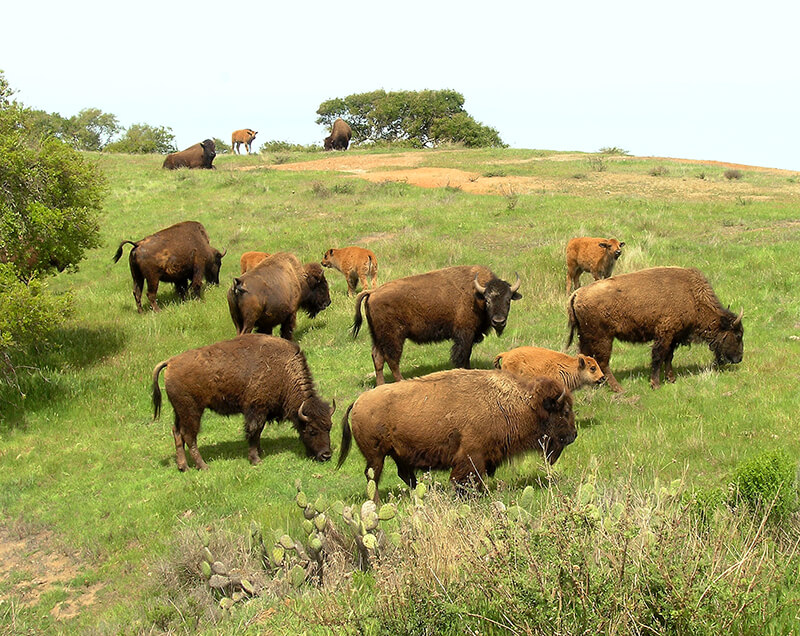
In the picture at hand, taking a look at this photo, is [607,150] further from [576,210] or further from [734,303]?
[734,303]

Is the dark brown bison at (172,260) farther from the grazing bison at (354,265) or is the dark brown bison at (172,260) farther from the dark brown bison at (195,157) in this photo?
the dark brown bison at (195,157)

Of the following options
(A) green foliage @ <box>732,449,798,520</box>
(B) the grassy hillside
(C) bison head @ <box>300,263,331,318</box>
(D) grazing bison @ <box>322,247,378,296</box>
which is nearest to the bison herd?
(B) the grassy hillside

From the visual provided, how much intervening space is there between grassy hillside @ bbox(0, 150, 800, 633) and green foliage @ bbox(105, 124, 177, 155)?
1087 inches

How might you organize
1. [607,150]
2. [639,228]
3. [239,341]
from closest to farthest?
[239,341] → [639,228] → [607,150]

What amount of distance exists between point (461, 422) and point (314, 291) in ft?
24.6

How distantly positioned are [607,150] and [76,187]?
93.3ft

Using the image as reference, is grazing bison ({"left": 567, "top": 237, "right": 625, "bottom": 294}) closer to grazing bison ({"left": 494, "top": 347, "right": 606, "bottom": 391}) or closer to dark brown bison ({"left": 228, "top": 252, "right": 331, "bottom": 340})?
dark brown bison ({"left": 228, "top": 252, "right": 331, "bottom": 340})

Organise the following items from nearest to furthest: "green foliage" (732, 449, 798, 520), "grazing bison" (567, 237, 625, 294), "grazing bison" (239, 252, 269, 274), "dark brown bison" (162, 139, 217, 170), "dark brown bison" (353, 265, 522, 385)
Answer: "green foliage" (732, 449, 798, 520)
"dark brown bison" (353, 265, 522, 385)
"grazing bison" (567, 237, 625, 294)
"grazing bison" (239, 252, 269, 274)
"dark brown bison" (162, 139, 217, 170)

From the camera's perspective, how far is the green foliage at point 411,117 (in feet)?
159

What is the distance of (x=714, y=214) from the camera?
64.9 feet

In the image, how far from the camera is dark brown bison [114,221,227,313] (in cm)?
1577

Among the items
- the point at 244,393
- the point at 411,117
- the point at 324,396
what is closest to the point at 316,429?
the point at 244,393

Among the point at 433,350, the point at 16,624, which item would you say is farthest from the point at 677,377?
the point at 16,624

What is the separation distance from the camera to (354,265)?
1628 centimetres
